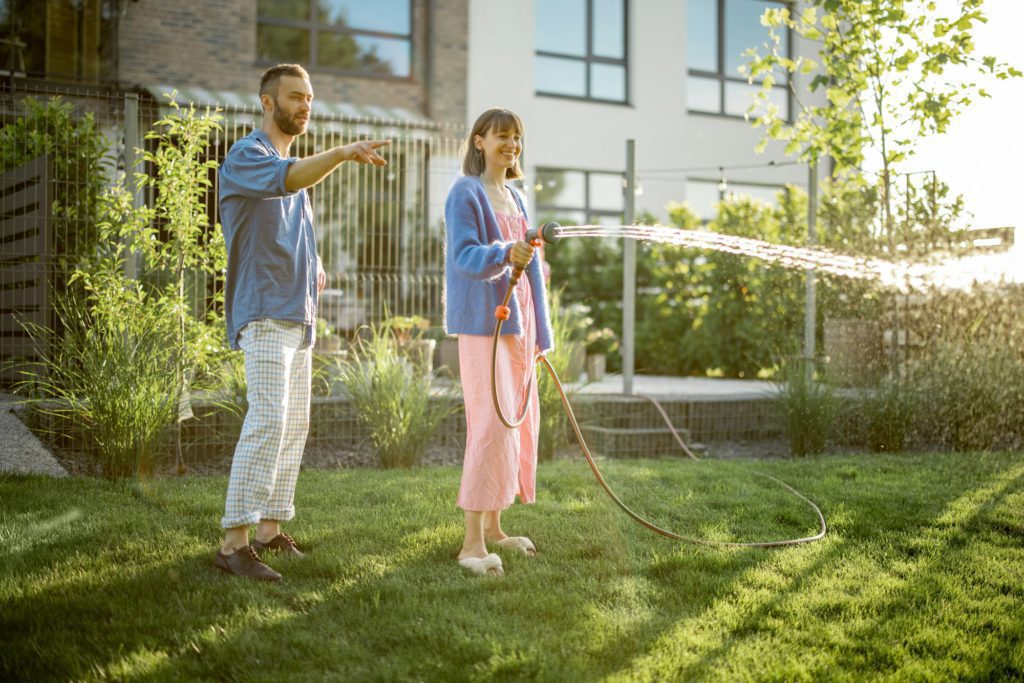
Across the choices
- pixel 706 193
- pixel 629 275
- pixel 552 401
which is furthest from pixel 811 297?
pixel 706 193

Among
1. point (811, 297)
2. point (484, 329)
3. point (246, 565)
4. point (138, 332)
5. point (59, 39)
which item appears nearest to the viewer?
point (246, 565)

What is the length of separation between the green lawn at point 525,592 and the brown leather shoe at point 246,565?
49mm

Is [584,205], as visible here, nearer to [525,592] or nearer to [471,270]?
[471,270]

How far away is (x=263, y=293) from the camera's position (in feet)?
11.1

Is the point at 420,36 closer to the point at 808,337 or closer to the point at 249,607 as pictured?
the point at 808,337

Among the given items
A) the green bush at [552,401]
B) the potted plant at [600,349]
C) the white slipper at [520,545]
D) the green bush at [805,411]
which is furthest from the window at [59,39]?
the white slipper at [520,545]

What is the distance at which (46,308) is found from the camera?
6.70 metres

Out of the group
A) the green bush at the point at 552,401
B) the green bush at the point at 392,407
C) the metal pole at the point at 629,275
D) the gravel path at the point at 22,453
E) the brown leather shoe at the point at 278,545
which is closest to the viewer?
the brown leather shoe at the point at 278,545

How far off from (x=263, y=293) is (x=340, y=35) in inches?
445

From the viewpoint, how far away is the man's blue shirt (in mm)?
3387

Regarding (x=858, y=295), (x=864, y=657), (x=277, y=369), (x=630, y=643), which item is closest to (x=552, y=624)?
(x=630, y=643)

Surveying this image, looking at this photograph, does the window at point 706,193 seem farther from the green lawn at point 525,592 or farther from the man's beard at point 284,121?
the man's beard at point 284,121

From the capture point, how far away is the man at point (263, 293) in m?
3.32

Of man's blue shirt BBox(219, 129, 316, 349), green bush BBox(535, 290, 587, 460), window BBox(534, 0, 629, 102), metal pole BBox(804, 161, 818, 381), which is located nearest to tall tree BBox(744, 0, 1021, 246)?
metal pole BBox(804, 161, 818, 381)
